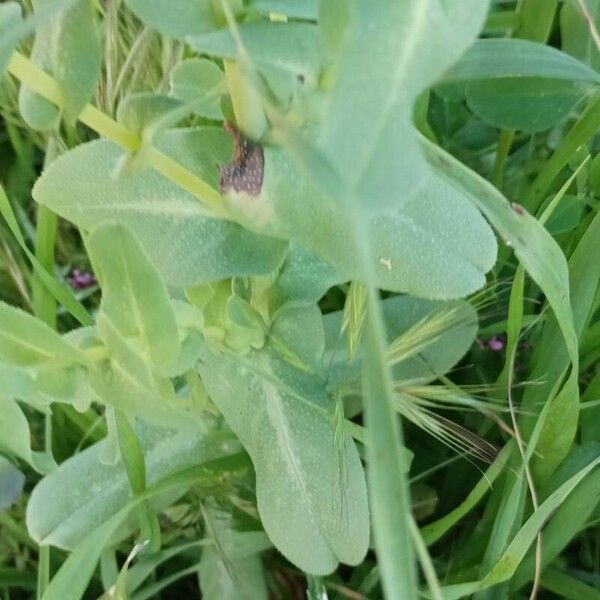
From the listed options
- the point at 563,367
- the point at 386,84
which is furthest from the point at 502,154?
the point at 386,84

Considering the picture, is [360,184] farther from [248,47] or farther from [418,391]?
[418,391]

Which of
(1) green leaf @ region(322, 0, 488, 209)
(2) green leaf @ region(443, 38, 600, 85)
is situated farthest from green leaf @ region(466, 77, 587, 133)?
(1) green leaf @ region(322, 0, 488, 209)

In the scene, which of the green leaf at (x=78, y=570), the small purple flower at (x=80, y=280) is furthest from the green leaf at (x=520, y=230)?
the small purple flower at (x=80, y=280)

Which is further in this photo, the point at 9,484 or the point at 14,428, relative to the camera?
the point at 9,484

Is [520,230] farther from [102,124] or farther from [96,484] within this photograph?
[96,484]

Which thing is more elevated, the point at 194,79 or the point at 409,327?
the point at 194,79

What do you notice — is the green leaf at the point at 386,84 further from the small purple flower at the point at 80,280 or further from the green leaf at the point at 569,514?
the small purple flower at the point at 80,280

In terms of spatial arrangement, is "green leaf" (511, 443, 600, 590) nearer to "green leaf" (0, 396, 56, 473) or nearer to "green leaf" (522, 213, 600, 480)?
"green leaf" (522, 213, 600, 480)
